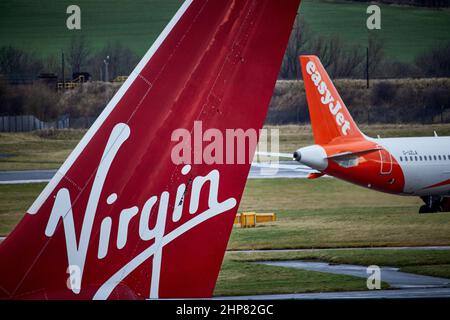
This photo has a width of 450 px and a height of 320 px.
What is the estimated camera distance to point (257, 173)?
31.0 m

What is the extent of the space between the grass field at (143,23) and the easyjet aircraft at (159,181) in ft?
66.3

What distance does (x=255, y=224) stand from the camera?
2408 cm

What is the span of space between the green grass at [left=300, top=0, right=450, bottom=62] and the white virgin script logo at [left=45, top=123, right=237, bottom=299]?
2327cm

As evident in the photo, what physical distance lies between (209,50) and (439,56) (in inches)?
908

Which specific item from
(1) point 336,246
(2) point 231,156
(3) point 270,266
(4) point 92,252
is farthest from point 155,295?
(1) point 336,246

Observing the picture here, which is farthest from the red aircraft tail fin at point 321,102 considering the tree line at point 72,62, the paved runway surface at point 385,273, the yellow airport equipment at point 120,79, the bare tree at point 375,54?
the paved runway surface at point 385,273

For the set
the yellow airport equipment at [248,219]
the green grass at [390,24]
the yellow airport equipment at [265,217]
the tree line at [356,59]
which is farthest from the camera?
the green grass at [390,24]

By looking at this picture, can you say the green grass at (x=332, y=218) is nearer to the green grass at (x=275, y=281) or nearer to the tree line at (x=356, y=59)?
the tree line at (x=356, y=59)

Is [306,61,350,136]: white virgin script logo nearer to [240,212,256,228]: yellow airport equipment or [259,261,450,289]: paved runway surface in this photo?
[240,212,256,228]: yellow airport equipment

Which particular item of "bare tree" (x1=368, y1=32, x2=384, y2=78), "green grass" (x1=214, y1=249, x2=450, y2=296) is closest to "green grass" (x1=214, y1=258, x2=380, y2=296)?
"green grass" (x1=214, y1=249, x2=450, y2=296)

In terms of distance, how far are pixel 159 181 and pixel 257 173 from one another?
25118 millimetres

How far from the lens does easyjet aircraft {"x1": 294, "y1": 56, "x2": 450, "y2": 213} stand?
26.5 metres

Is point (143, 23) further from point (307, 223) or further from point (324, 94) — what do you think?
point (307, 223)

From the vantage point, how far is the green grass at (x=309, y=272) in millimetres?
16047
